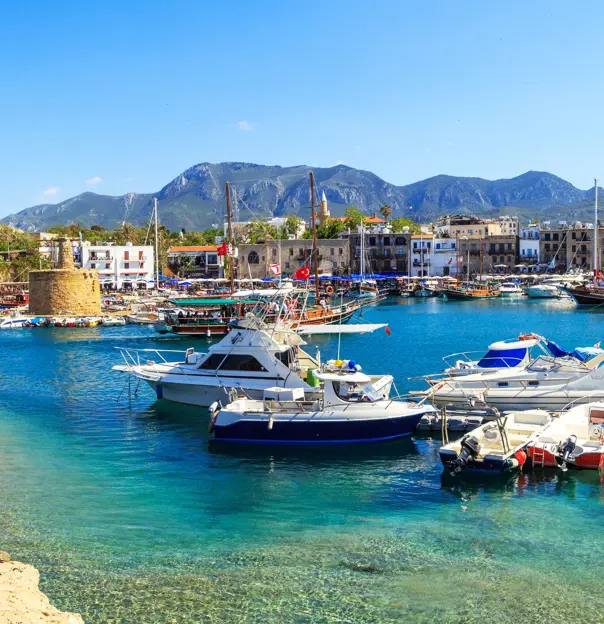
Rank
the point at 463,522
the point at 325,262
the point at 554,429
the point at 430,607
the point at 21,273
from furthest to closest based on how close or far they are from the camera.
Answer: the point at 325,262
the point at 21,273
the point at 554,429
the point at 463,522
the point at 430,607

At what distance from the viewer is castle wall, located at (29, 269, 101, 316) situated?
259 ft

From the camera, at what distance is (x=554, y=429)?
76.8 feet

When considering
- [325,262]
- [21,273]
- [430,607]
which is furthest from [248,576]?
[325,262]

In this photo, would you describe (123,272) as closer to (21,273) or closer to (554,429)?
(21,273)

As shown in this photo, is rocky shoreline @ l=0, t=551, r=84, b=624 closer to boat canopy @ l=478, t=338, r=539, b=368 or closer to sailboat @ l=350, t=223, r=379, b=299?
boat canopy @ l=478, t=338, r=539, b=368

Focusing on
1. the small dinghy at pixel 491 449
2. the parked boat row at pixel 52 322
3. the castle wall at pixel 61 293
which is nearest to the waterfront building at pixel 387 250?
the castle wall at pixel 61 293

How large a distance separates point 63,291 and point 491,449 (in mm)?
65263

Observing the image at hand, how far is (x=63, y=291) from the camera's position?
79.2 metres

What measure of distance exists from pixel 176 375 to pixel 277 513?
13.4 metres

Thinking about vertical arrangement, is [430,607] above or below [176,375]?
below

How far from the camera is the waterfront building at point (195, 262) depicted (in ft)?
461

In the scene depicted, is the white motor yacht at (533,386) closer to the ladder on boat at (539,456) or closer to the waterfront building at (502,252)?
the ladder on boat at (539,456)

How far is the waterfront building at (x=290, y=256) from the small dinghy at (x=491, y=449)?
109 m

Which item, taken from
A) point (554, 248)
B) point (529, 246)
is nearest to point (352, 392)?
point (554, 248)
